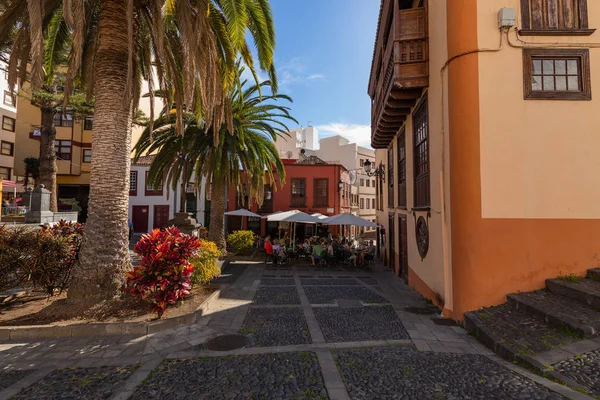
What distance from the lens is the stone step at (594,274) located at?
19.2 ft

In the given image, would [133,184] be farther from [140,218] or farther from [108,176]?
[108,176]

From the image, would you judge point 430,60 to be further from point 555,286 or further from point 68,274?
point 68,274

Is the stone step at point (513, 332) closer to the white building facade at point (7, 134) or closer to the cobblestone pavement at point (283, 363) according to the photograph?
the cobblestone pavement at point (283, 363)

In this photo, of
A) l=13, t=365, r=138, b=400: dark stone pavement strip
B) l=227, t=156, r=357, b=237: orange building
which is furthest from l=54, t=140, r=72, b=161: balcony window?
l=13, t=365, r=138, b=400: dark stone pavement strip

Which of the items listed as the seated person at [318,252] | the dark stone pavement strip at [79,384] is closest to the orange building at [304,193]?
the seated person at [318,252]

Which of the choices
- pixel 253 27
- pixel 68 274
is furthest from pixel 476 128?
pixel 68 274

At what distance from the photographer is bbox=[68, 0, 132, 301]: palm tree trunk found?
6.23 m

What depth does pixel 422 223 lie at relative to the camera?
858cm

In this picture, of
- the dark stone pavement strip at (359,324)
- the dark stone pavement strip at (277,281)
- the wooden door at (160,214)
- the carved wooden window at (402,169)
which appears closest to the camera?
the dark stone pavement strip at (359,324)

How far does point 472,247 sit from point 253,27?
725cm

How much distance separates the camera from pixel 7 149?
87.6 ft

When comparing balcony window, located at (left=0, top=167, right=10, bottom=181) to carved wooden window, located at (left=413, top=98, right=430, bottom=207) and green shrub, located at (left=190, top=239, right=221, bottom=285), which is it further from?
carved wooden window, located at (left=413, top=98, right=430, bottom=207)

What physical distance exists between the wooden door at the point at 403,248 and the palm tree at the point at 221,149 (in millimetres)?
6946

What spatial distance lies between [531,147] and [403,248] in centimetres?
594
